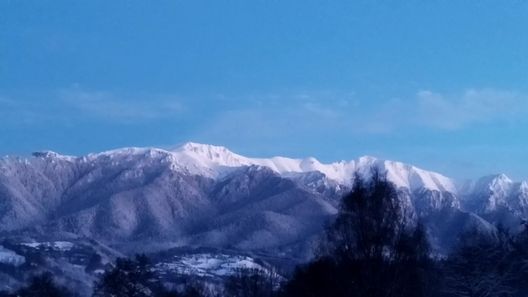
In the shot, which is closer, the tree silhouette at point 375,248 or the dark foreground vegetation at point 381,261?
the tree silhouette at point 375,248

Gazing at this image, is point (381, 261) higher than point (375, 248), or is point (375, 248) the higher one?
point (375, 248)

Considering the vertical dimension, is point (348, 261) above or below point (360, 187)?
below

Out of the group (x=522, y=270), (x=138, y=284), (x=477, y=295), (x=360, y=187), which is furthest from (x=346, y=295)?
(x=138, y=284)

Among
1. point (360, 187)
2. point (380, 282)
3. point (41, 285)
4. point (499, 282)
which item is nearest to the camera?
point (380, 282)

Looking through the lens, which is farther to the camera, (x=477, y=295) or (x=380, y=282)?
(x=477, y=295)

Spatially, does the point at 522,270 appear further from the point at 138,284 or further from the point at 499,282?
the point at 138,284

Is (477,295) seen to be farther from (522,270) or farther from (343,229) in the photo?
(343,229)

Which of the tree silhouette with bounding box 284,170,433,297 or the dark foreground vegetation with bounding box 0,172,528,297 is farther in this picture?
the dark foreground vegetation with bounding box 0,172,528,297

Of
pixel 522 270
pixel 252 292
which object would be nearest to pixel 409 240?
pixel 522 270

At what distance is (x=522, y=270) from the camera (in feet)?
200

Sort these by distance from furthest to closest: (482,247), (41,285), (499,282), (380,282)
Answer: (41,285)
(482,247)
(499,282)
(380,282)

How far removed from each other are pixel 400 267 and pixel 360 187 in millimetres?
4696

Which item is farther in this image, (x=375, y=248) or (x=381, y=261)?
(x=375, y=248)

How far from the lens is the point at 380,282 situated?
44.1 m
